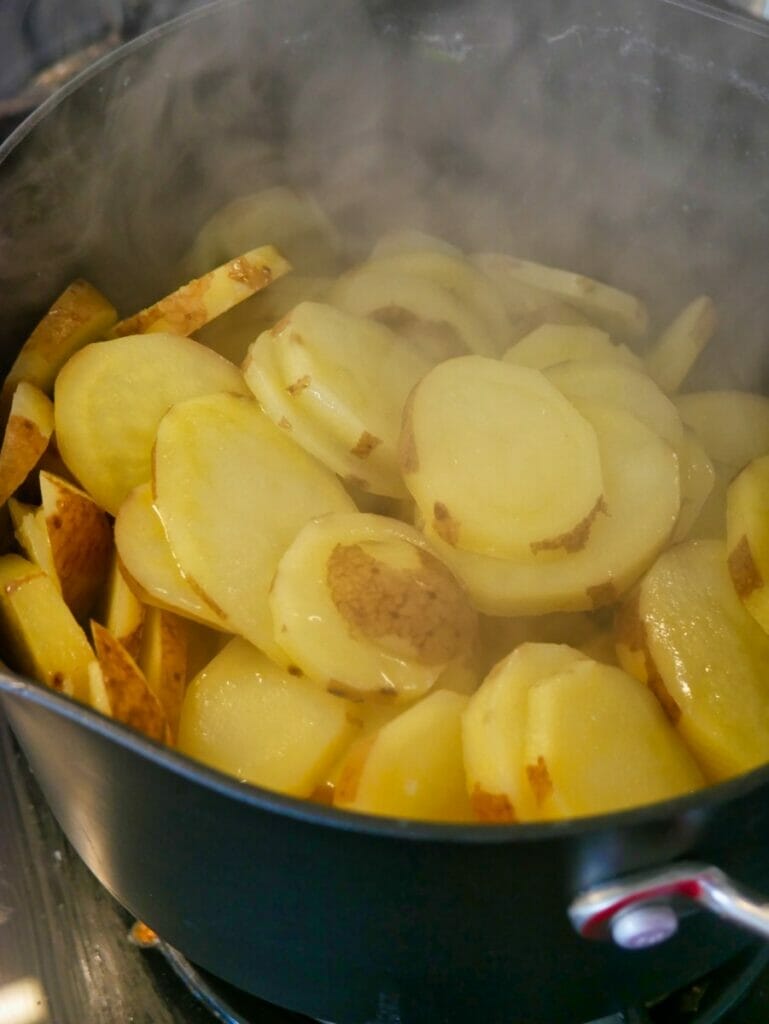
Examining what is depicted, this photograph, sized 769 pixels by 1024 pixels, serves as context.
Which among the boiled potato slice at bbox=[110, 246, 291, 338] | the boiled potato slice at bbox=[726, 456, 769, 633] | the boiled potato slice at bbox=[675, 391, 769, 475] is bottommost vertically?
the boiled potato slice at bbox=[675, 391, 769, 475]

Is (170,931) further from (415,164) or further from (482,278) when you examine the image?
(415,164)

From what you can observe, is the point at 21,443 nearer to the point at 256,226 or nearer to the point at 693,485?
the point at 256,226

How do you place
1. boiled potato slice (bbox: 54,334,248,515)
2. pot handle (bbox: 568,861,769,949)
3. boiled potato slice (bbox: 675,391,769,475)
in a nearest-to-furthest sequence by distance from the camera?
pot handle (bbox: 568,861,769,949)
boiled potato slice (bbox: 54,334,248,515)
boiled potato slice (bbox: 675,391,769,475)

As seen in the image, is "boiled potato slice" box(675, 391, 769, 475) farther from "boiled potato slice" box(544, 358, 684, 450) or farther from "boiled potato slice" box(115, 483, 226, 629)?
"boiled potato slice" box(115, 483, 226, 629)

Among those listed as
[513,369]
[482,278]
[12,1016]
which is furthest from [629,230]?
[12,1016]

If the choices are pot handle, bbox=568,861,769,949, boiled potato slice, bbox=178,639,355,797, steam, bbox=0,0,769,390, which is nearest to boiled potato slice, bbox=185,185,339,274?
steam, bbox=0,0,769,390
